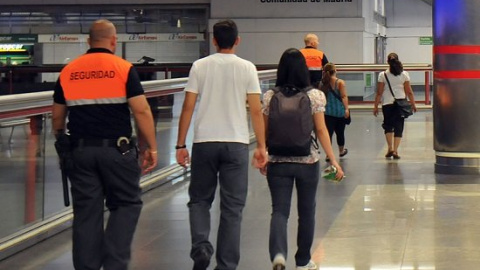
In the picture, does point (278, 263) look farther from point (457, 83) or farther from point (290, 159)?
point (457, 83)

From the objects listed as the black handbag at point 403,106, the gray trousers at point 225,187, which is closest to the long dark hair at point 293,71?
the gray trousers at point 225,187

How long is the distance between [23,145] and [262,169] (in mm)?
2365

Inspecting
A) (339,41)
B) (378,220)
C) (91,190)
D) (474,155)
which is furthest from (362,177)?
(339,41)

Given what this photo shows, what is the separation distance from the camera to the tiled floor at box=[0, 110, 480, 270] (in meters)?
7.47

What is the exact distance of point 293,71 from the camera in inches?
269

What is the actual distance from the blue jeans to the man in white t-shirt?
0.19 m

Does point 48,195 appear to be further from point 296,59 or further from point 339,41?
point 339,41

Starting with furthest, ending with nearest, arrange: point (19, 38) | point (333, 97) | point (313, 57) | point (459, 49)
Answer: point (19, 38)
point (333, 97)
point (313, 57)
point (459, 49)

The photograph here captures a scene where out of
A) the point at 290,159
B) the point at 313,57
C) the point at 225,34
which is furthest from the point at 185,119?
the point at 313,57

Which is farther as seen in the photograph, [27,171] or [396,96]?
[396,96]

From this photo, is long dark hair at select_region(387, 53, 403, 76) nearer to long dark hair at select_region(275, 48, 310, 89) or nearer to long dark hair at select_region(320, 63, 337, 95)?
long dark hair at select_region(320, 63, 337, 95)

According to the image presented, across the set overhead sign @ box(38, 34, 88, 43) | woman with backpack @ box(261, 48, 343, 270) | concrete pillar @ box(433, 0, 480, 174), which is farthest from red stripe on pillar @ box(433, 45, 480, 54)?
overhead sign @ box(38, 34, 88, 43)

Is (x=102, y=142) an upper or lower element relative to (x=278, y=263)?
upper

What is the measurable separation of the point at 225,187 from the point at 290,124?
0.63 meters
